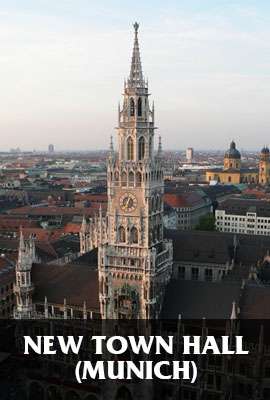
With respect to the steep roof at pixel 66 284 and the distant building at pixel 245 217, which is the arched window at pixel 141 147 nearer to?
the steep roof at pixel 66 284

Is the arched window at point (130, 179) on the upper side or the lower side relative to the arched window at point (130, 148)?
lower

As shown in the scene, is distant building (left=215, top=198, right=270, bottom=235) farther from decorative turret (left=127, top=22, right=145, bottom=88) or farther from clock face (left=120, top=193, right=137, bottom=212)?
decorative turret (left=127, top=22, right=145, bottom=88)

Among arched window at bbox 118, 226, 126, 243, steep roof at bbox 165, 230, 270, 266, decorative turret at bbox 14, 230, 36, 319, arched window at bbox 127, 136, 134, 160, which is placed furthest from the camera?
steep roof at bbox 165, 230, 270, 266

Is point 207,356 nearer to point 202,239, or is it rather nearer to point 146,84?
point 146,84

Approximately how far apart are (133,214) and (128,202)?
1796mm

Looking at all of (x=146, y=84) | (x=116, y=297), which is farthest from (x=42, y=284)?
(x=146, y=84)

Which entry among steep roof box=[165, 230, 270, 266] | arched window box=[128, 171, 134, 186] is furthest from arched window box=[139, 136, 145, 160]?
steep roof box=[165, 230, 270, 266]

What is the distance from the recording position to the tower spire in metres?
66.9

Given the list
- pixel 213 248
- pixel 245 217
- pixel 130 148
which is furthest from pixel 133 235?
pixel 245 217

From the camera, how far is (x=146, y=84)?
67.4m

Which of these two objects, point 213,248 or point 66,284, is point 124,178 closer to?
point 66,284

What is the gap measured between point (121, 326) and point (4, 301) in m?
36.3

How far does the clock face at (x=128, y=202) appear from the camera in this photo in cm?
6719

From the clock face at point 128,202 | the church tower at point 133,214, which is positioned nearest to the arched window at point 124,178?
the church tower at point 133,214
